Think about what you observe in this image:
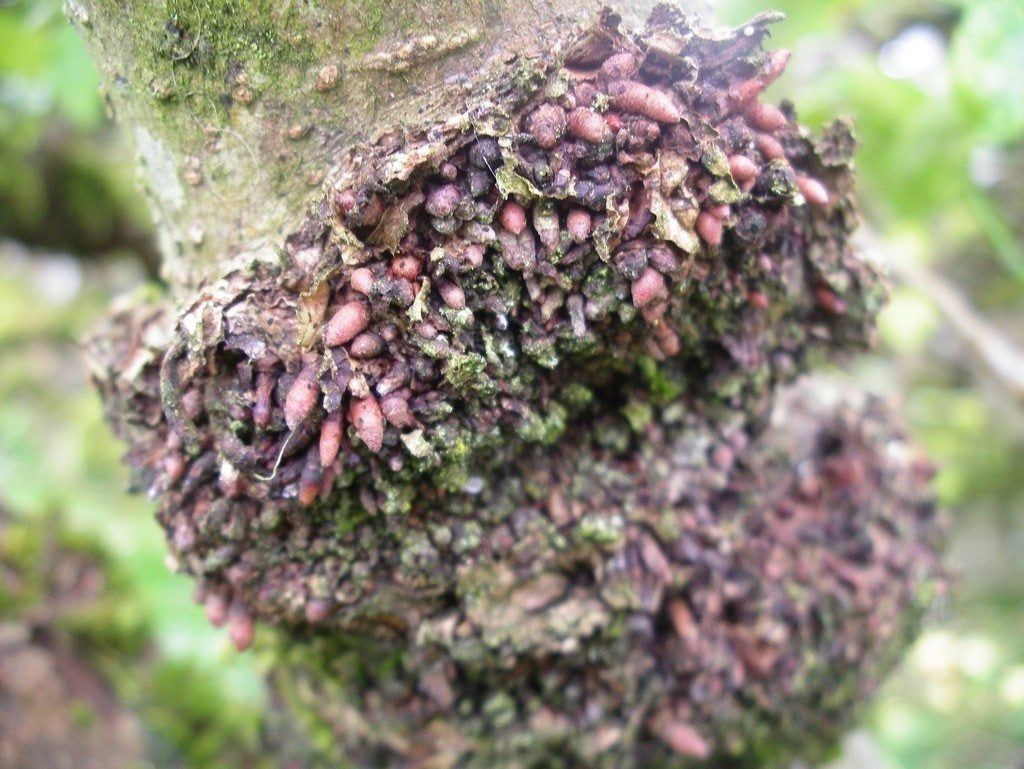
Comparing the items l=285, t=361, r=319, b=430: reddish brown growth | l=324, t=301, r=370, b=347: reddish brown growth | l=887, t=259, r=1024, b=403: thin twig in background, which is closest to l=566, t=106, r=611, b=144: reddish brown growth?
l=324, t=301, r=370, b=347: reddish brown growth

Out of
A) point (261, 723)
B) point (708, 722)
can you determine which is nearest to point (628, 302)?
point (708, 722)

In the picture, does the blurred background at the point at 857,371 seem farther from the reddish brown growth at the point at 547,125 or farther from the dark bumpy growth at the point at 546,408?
the reddish brown growth at the point at 547,125

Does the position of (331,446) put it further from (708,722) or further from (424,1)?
(708,722)

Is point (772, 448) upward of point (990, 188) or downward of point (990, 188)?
downward

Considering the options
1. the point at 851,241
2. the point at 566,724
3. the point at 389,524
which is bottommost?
the point at 566,724

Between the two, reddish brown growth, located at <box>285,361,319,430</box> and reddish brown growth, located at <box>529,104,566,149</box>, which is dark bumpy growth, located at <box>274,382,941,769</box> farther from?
reddish brown growth, located at <box>529,104,566,149</box>

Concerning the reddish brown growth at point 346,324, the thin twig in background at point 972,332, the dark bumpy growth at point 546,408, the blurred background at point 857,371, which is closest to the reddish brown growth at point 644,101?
the dark bumpy growth at point 546,408
